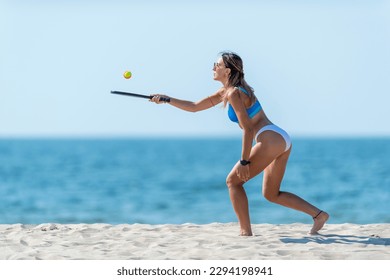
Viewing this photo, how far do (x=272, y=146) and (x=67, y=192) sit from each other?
20.6 m

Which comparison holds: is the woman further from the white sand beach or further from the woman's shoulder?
the white sand beach

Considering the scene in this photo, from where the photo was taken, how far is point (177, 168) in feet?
143

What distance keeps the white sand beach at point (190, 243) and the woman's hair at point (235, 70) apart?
141cm

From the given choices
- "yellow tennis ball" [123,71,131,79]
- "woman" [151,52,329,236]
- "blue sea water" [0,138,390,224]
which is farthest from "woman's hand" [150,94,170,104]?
"blue sea water" [0,138,390,224]

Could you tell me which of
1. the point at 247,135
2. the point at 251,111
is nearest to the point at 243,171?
the point at 247,135

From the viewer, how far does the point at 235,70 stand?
7516mm

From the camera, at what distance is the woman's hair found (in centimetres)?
748

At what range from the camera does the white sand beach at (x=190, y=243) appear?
6871 millimetres

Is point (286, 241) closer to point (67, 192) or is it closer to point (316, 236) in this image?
point (316, 236)

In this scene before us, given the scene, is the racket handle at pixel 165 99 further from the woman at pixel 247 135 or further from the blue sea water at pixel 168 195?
the blue sea water at pixel 168 195

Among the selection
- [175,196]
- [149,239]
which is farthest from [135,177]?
[149,239]

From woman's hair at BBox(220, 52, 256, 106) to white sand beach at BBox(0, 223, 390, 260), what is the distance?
55.5 inches

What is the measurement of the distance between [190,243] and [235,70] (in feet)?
5.55

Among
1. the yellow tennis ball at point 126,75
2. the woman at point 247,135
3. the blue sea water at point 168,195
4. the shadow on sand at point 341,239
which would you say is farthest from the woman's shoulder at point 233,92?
the blue sea water at point 168,195
